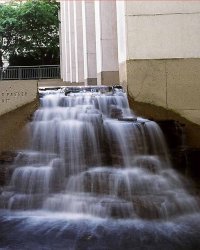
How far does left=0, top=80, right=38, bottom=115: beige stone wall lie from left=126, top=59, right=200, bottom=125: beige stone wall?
2175mm

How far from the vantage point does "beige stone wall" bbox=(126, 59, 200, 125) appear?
29.9 ft

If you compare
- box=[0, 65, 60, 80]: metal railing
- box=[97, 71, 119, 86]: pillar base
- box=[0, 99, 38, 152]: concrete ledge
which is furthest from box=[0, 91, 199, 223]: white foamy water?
box=[0, 65, 60, 80]: metal railing

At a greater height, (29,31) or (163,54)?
(29,31)

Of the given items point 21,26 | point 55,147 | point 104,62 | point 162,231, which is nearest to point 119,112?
point 55,147

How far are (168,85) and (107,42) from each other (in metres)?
5.12

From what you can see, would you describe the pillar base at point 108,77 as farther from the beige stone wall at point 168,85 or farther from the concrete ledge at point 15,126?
the concrete ledge at point 15,126

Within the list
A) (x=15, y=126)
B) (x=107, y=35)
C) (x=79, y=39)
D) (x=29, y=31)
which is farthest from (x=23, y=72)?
(x=15, y=126)

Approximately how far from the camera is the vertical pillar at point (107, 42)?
13703mm

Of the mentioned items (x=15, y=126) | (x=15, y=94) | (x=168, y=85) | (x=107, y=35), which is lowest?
(x=15, y=126)

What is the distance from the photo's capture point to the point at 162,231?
570 centimetres

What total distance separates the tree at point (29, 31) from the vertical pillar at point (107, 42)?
20.1 meters

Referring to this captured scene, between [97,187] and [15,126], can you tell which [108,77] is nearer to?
[15,126]

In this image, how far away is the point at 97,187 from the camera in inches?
263

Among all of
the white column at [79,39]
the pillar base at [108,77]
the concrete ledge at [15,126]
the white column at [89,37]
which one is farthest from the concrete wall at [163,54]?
the white column at [79,39]
